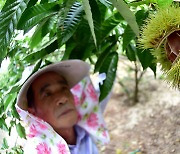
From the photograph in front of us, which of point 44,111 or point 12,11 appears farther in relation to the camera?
point 44,111

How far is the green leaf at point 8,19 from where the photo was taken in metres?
0.68

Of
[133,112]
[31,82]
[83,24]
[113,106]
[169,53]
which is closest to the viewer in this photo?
[169,53]

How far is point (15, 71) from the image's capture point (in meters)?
1.13

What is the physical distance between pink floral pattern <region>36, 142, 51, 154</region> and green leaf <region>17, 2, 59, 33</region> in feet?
1.19

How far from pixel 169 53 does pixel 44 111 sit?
0.55m

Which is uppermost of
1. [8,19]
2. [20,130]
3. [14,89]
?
[8,19]

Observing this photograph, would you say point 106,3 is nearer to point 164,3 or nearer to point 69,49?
point 164,3

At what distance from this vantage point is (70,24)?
85 cm

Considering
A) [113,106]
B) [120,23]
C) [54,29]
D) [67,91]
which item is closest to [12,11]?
[54,29]

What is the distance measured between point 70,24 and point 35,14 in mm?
88

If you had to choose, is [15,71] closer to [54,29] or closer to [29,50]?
[29,50]

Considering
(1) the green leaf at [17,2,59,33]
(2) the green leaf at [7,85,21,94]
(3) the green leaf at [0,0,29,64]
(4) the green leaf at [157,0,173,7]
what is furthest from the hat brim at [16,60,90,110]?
(4) the green leaf at [157,0,173,7]

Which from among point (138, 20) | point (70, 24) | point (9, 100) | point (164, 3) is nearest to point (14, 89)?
point (9, 100)

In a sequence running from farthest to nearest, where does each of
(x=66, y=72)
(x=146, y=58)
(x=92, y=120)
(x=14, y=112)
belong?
(x=92, y=120), (x=66, y=72), (x=14, y=112), (x=146, y=58)
